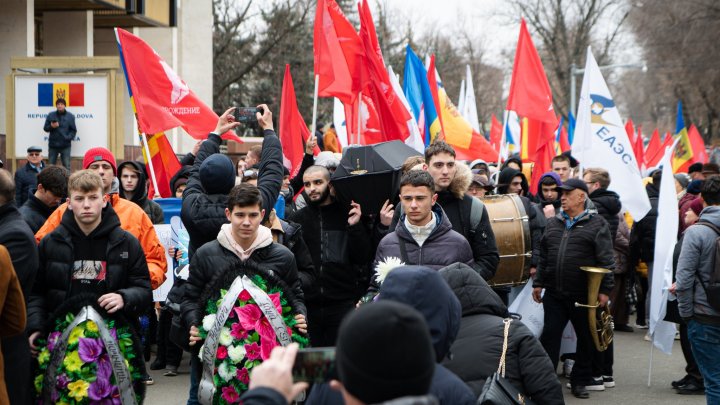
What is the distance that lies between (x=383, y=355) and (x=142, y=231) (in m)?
4.35

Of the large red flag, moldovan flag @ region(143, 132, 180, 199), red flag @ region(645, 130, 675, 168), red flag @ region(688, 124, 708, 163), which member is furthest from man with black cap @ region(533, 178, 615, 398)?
red flag @ region(688, 124, 708, 163)

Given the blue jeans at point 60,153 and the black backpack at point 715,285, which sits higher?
the blue jeans at point 60,153

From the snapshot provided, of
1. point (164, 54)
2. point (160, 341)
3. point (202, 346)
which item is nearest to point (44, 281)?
point (202, 346)

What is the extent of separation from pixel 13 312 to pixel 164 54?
84.6 feet

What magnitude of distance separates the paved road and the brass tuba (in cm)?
55

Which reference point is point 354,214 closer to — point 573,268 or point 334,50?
point 573,268

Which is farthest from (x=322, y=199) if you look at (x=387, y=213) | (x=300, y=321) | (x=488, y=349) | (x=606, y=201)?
(x=606, y=201)

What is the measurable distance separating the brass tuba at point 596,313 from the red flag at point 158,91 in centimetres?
385

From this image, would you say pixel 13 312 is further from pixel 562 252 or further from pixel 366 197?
pixel 562 252

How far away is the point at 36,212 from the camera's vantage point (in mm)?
6465

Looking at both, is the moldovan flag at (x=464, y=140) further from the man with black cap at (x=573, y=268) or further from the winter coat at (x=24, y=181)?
the winter coat at (x=24, y=181)

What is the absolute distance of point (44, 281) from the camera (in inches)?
207

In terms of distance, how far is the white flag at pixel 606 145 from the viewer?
1145cm

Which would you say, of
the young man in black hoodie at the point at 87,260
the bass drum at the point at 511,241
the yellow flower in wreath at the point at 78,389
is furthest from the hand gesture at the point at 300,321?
the bass drum at the point at 511,241
